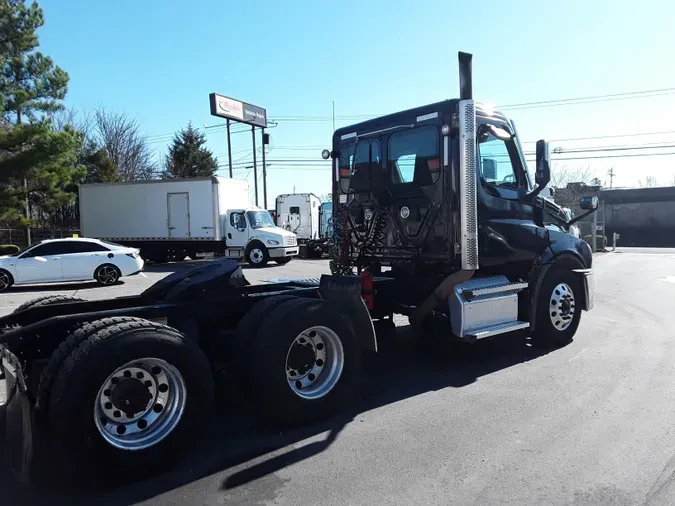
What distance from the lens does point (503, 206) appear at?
635 cm

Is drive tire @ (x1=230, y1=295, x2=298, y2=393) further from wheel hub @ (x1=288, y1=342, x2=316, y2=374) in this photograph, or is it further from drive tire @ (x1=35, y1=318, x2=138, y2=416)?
drive tire @ (x1=35, y1=318, x2=138, y2=416)

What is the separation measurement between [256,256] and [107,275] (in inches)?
298

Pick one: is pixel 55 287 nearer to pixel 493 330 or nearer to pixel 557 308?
pixel 493 330

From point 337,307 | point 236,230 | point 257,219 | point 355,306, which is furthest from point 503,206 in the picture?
point 236,230

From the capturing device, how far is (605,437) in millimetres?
4125

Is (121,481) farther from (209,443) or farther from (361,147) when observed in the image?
(361,147)

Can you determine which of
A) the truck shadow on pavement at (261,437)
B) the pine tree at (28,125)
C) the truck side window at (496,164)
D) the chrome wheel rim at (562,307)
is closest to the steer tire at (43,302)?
the truck shadow on pavement at (261,437)

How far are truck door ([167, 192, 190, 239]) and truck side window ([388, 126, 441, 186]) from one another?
1758 centimetres

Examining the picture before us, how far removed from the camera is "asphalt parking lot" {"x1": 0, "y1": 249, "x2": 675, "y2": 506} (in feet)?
10.8

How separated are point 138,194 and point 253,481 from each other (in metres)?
22.1

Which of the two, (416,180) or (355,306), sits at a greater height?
(416,180)

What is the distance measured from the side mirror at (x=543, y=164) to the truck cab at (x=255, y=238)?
16.3 meters

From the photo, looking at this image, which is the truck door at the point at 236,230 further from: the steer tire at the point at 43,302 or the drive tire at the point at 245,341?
the drive tire at the point at 245,341

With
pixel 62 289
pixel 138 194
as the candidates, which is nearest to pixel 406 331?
pixel 62 289
